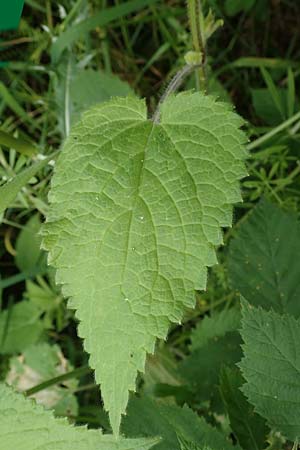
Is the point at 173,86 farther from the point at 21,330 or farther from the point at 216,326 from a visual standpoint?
the point at 21,330

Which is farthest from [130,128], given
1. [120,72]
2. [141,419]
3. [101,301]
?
[120,72]

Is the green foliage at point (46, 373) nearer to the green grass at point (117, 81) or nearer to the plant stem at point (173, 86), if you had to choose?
the green grass at point (117, 81)

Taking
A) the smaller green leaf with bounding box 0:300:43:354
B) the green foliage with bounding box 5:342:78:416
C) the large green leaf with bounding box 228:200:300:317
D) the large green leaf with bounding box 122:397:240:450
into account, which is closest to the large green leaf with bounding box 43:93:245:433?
the large green leaf with bounding box 122:397:240:450

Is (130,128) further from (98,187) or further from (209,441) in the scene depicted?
(209,441)

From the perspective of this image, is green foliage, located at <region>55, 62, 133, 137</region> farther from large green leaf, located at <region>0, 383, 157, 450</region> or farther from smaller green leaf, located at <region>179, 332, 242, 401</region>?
large green leaf, located at <region>0, 383, 157, 450</region>

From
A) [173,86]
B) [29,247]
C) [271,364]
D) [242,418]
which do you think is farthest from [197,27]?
[29,247]
